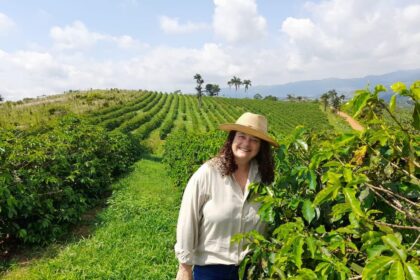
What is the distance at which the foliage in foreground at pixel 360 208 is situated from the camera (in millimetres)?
1433

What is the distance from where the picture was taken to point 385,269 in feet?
3.85

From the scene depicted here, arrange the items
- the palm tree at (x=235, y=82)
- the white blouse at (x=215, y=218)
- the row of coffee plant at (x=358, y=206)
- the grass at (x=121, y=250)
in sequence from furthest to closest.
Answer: the palm tree at (x=235, y=82) → the grass at (x=121, y=250) → the white blouse at (x=215, y=218) → the row of coffee plant at (x=358, y=206)

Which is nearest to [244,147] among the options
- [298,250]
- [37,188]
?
[298,250]

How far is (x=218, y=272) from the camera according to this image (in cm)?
299

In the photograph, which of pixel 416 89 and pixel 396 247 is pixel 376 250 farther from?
pixel 416 89

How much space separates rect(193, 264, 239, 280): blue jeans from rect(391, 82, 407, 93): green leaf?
6.70 feet

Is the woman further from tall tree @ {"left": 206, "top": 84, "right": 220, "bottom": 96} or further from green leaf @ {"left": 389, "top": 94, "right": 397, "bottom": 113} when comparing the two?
tall tree @ {"left": 206, "top": 84, "right": 220, "bottom": 96}

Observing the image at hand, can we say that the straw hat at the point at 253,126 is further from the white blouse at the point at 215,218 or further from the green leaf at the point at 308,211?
the green leaf at the point at 308,211

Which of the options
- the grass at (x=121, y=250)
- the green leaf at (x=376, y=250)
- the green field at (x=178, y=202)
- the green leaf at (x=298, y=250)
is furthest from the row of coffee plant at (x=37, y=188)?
the green leaf at (x=376, y=250)

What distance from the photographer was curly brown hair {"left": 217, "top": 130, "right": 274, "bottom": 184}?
9.88 feet

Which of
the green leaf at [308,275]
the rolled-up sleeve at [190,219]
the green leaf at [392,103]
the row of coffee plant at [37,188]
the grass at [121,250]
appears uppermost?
the green leaf at [392,103]

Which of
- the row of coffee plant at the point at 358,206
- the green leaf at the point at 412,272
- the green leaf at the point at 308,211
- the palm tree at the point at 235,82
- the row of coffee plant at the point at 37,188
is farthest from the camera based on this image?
the palm tree at the point at 235,82

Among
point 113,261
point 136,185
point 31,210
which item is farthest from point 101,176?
point 113,261

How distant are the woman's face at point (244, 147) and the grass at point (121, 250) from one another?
3123mm
